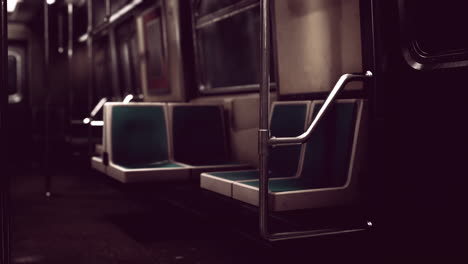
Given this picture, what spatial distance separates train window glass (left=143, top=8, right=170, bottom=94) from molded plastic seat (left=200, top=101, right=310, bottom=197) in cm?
270

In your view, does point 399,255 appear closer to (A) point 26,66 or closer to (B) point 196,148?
(B) point 196,148

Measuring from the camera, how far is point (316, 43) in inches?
148

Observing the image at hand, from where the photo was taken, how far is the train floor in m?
3.57

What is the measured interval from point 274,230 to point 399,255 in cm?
156

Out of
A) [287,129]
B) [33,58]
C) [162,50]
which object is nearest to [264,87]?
[287,129]

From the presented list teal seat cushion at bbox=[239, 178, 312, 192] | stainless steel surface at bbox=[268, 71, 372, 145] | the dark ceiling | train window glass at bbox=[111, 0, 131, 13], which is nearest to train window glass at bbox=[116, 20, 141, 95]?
train window glass at bbox=[111, 0, 131, 13]

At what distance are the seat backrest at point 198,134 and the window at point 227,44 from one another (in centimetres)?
40

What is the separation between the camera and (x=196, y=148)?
4.94m

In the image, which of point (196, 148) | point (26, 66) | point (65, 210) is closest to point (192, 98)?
point (196, 148)

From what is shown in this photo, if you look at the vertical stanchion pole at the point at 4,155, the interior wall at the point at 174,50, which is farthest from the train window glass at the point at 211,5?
the vertical stanchion pole at the point at 4,155

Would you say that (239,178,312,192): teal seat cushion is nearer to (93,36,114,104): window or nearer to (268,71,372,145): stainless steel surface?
(268,71,372,145): stainless steel surface

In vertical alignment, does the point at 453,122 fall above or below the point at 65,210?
above

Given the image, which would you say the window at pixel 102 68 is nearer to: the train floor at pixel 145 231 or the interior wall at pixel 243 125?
the train floor at pixel 145 231

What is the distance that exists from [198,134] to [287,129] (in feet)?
4.42
